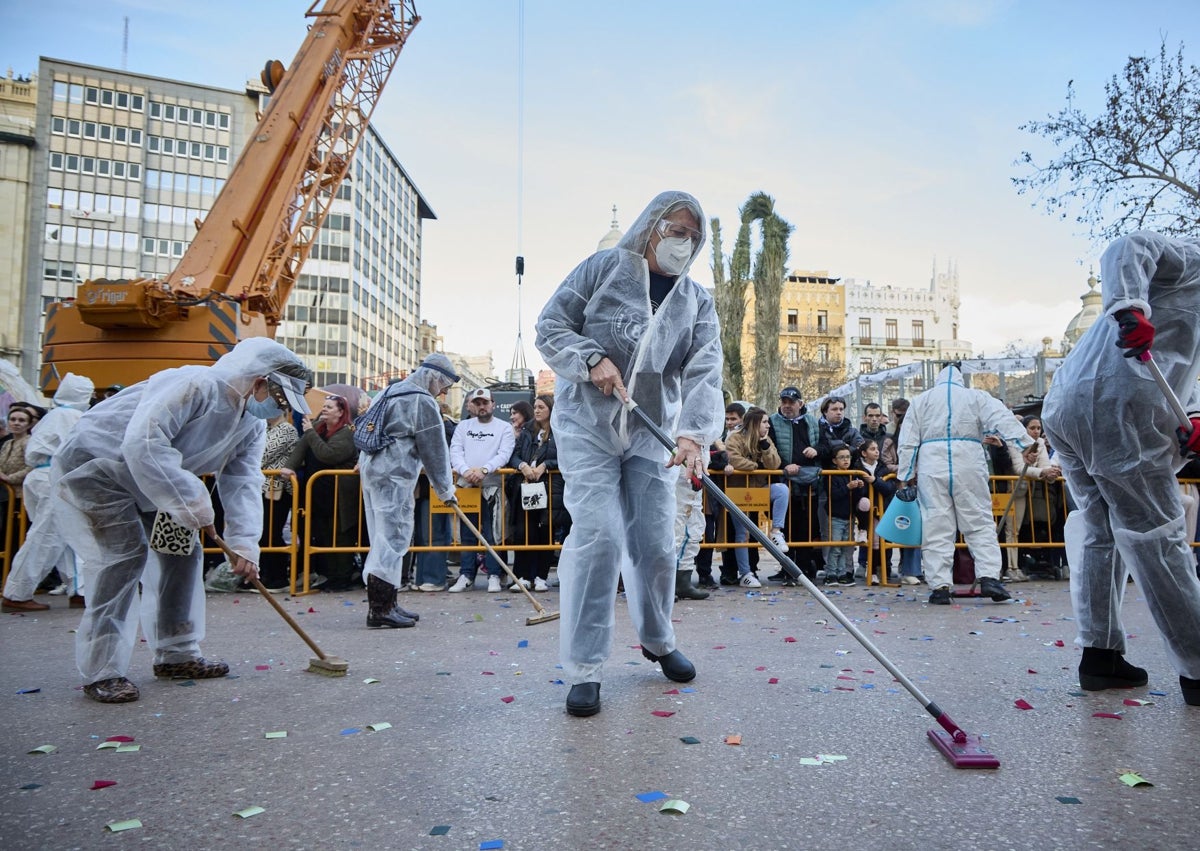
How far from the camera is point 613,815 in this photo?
2355 mm

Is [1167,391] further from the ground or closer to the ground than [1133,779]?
further from the ground

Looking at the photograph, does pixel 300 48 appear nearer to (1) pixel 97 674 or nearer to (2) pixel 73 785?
(1) pixel 97 674

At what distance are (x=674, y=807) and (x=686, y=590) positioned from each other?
4.81m

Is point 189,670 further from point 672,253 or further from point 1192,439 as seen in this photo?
point 1192,439

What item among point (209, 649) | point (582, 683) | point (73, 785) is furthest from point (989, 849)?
point (209, 649)

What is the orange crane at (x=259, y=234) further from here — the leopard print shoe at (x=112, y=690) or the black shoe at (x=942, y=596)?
the black shoe at (x=942, y=596)

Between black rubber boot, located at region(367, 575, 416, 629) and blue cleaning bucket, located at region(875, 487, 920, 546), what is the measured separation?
3.97 metres

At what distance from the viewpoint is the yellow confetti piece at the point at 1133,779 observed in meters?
2.55

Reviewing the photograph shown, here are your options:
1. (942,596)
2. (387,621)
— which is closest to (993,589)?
(942,596)

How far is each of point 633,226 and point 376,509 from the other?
3003 millimetres

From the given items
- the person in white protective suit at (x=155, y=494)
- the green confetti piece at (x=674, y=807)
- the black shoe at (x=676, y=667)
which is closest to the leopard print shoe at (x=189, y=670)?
the person in white protective suit at (x=155, y=494)

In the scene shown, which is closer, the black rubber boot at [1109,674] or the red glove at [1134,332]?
the red glove at [1134,332]

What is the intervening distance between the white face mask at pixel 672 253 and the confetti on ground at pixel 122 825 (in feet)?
9.19

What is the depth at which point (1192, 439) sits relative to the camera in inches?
133
